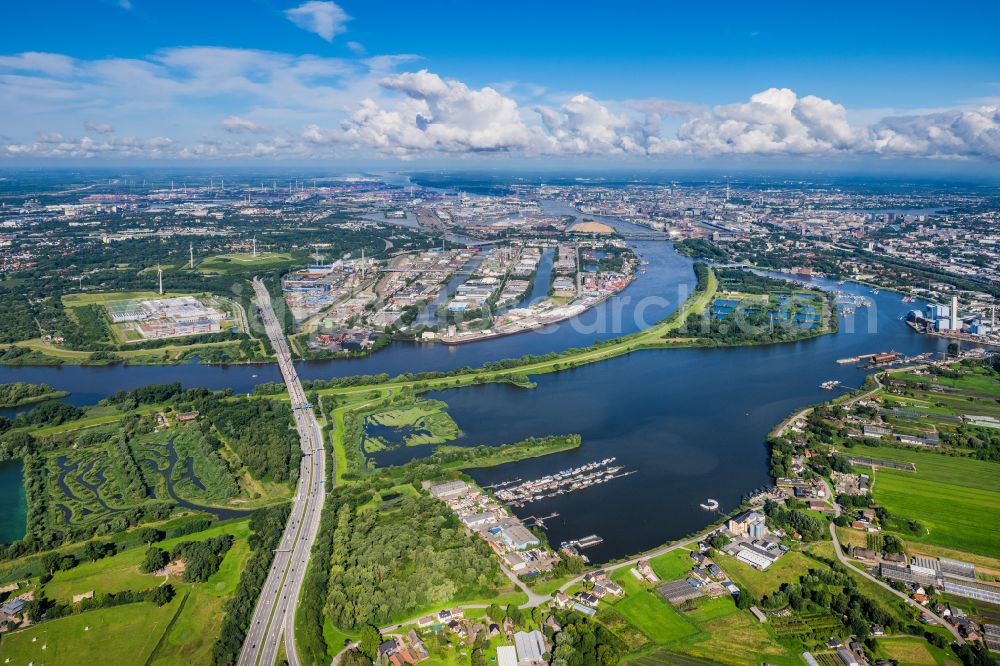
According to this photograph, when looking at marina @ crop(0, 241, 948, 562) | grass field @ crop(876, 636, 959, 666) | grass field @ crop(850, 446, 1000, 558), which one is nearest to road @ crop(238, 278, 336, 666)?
marina @ crop(0, 241, 948, 562)

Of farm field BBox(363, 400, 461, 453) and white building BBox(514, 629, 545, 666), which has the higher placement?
farm field BBox(363, 400, 461, 453)

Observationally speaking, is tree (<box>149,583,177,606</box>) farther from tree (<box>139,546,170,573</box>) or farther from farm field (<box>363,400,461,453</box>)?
farm field (<box>363,400,461,453</box>)

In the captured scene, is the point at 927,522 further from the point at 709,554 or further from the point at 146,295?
the point at 146,295

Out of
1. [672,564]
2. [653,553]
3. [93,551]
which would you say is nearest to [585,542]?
[653,553]

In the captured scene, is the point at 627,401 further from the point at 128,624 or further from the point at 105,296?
the point at 105,296

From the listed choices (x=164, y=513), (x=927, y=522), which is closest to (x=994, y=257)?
(x=927, y=522)
